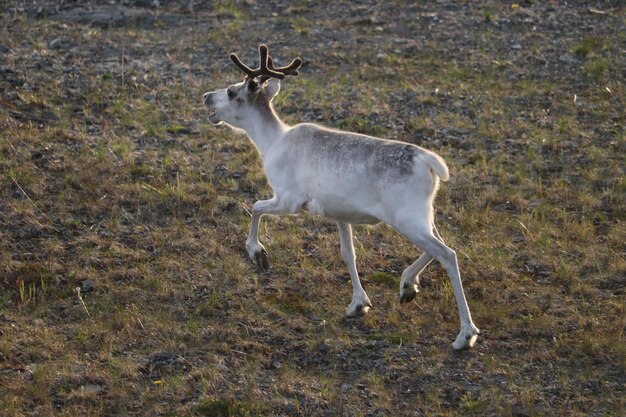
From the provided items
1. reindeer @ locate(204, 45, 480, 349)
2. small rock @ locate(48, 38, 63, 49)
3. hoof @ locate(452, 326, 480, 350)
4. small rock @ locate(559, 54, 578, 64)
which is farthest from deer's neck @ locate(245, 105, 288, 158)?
small rock @ locate(559, 54, 578, 64)

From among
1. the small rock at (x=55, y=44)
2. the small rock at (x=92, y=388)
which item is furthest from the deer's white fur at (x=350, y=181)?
the small rock at (x=55, y=44)

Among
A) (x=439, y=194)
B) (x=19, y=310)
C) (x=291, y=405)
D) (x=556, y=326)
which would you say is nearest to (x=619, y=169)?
(x=439, y=194)

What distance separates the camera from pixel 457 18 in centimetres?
1623

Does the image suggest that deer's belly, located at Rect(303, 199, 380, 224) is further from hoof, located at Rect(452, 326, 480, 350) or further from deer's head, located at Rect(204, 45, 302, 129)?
deer's head, located at Rect(204, 45, 302, 129)

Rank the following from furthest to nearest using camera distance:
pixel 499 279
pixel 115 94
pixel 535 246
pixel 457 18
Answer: pixel 457 18
pixel 115 94
pixel 535 246
pixel 499 279

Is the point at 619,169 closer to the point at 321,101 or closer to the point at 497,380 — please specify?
the point at 321,101

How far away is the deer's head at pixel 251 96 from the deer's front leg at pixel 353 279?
139cm

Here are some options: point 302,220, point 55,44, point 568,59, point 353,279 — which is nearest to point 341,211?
point 353,279

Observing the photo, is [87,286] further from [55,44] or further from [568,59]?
[568,59]

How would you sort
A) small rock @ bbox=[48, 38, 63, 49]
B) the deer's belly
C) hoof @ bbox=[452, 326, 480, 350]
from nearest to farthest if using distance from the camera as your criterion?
hoof @ bbox=[452, 326, 480, 350], the deer's belly, small rock @ bbox=[48, 38, 63, 49]

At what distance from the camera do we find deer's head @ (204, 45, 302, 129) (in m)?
9.48

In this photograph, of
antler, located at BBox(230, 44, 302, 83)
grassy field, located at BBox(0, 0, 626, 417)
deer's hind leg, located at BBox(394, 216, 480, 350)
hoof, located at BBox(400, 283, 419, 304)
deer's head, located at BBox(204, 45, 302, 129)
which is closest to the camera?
grassy field, located at BBox(0, 0, 626, 417)

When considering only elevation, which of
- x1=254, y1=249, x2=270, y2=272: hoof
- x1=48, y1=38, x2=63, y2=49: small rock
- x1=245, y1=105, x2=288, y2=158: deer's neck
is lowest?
x1=254, y1=249, x2=270, y2=272: hoof

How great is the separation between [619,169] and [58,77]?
7.07 metres
